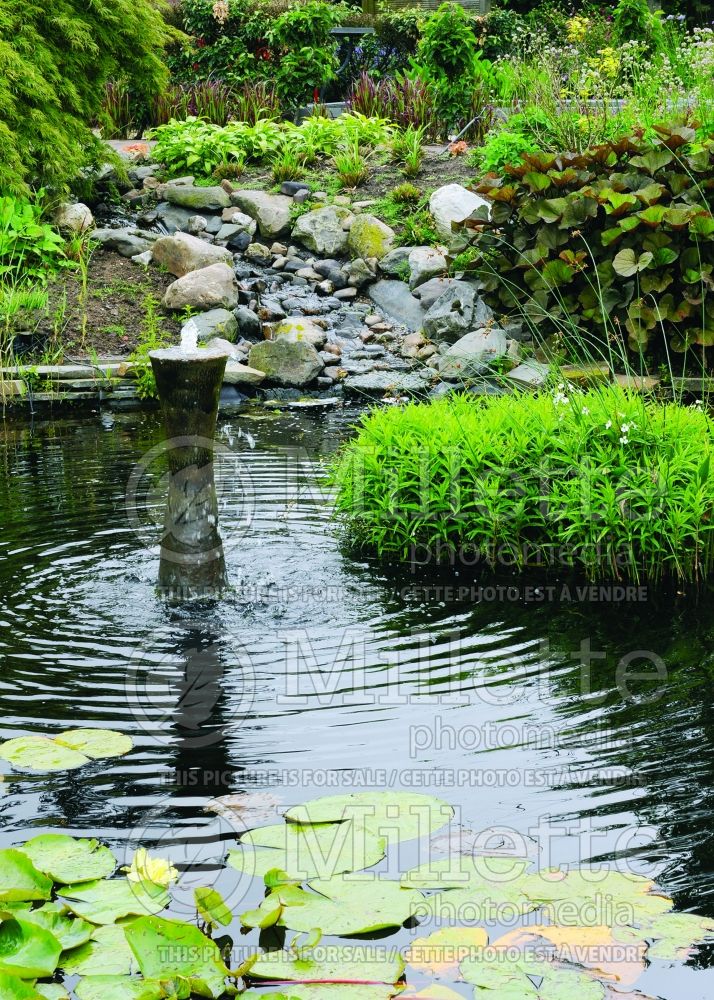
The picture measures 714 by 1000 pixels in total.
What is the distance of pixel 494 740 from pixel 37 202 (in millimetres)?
8714

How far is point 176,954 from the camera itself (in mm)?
2346

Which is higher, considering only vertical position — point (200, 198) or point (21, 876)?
point (200, 198)

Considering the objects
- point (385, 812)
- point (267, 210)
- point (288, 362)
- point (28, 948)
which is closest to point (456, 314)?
point (288, 362)

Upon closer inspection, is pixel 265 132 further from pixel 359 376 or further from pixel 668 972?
pixel 668 972

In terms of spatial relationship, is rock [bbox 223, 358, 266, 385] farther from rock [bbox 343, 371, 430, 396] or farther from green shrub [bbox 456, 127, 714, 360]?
green shrub [bbox 456, 127, 714, 360]

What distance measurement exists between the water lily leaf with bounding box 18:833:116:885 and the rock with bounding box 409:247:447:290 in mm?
8198

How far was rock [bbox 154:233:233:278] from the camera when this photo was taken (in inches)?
415

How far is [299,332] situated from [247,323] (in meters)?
0.69

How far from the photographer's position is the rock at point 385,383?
29.0 ft

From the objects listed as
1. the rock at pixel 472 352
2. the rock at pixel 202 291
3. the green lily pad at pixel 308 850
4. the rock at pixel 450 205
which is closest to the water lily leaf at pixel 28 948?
the green lily pad at pixel 308 850

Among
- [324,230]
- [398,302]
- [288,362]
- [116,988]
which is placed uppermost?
[324,230]

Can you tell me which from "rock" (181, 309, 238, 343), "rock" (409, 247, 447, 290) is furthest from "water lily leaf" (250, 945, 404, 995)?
"rock" (409, 247, 447, 290)

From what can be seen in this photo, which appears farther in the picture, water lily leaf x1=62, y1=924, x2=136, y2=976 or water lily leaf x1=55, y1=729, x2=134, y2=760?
water lily leaf x1=55, y1=729, x2=134, y2=760

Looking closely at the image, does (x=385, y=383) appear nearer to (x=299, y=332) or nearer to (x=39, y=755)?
Result: (x=299, y=332)
